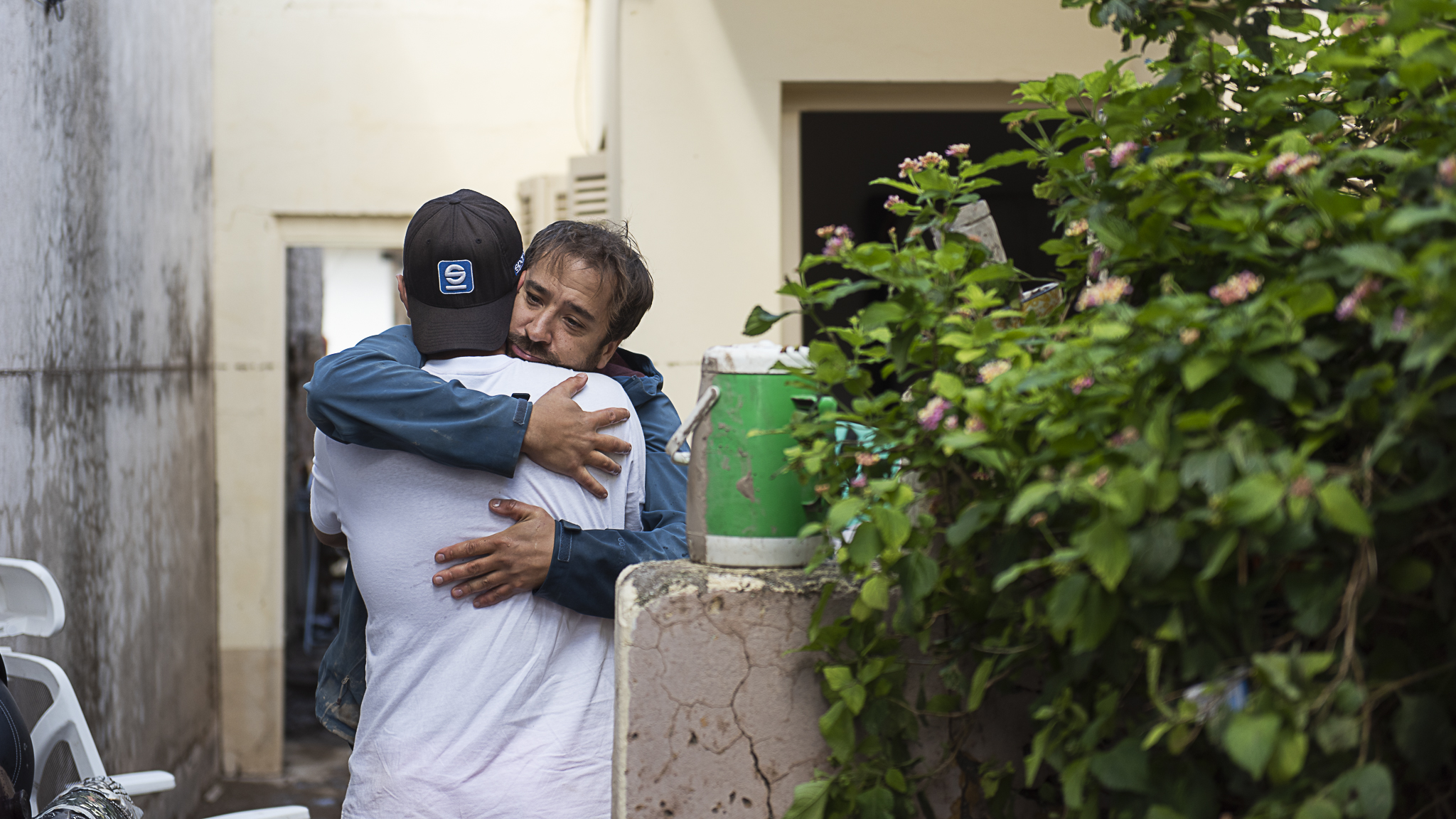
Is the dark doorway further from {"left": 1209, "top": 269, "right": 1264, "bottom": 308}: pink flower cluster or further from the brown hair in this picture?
{"left": 1209, "top": 269, "right": 1264, "bottom": 308}: pink flower cluster

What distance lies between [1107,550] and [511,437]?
875 millimetres

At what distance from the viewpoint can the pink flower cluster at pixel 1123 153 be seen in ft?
3.27

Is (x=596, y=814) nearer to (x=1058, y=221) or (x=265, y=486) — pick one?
(x=1058, y=221)

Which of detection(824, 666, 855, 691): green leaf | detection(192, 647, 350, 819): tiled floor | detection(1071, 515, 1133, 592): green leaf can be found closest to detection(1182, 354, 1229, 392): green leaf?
detection(1071, 515, 1133, 592): green leaf

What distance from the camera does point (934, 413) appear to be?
0.94m

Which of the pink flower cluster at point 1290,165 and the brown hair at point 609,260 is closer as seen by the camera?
the pink flower cluster at point 1290,165

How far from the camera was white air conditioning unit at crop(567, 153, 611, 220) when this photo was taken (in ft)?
14.6

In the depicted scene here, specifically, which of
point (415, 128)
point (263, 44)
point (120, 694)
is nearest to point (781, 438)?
point (120, 694)

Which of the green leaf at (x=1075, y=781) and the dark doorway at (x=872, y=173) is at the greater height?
the dark doorway at (x=872, y=173)

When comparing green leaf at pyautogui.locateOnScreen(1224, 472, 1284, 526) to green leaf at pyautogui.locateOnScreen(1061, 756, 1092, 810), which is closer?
green leaf at pyautogui.locateOnScreen(1224, 472, 1284, 526)

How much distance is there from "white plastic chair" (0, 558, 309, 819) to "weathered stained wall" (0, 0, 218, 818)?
2.43 ft

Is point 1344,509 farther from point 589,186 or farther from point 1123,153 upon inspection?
point 589,186

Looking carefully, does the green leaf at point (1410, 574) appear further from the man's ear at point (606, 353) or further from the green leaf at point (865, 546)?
the man's ear at point (606, 353)

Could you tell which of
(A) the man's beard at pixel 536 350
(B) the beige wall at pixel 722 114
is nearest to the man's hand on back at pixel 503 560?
(A) the man's beard at pixel 536 350
